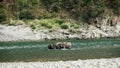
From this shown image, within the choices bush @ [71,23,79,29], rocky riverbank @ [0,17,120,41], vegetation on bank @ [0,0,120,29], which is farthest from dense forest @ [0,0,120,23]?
bush @ [71,23,79,29]

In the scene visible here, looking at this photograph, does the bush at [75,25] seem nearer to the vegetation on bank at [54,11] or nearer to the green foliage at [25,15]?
the vegetation on bank at [54,11]

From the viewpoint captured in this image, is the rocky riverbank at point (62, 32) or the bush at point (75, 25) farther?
the bush at point (75, 25)

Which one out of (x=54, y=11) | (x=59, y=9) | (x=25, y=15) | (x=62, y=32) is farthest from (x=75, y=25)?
(x=59, y=9)

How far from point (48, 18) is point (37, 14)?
Result: 2951 millimetres

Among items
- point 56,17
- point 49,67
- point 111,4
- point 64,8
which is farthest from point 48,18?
point 49,67

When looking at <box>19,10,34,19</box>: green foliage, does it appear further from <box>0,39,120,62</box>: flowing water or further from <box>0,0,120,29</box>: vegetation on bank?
<box>0,39,120,62</box>: flowing water

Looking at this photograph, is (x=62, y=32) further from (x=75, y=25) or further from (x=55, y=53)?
(x=55, y=53)

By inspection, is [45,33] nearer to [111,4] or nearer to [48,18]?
[48,18]

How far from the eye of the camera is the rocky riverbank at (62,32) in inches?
3194

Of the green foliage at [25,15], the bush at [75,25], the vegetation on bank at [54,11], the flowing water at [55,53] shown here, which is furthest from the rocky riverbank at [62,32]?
the flowing water at [55,53]

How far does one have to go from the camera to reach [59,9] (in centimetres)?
10681

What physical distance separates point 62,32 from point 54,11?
1723cm

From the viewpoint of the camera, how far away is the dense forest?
325ft

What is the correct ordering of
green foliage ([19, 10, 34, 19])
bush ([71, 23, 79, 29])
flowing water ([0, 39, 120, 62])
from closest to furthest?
flowing water ([0, 39, 120, 62]) → bush ([71, 23, 79, 29]) → green foliage ([19, 10, 34, 19])
